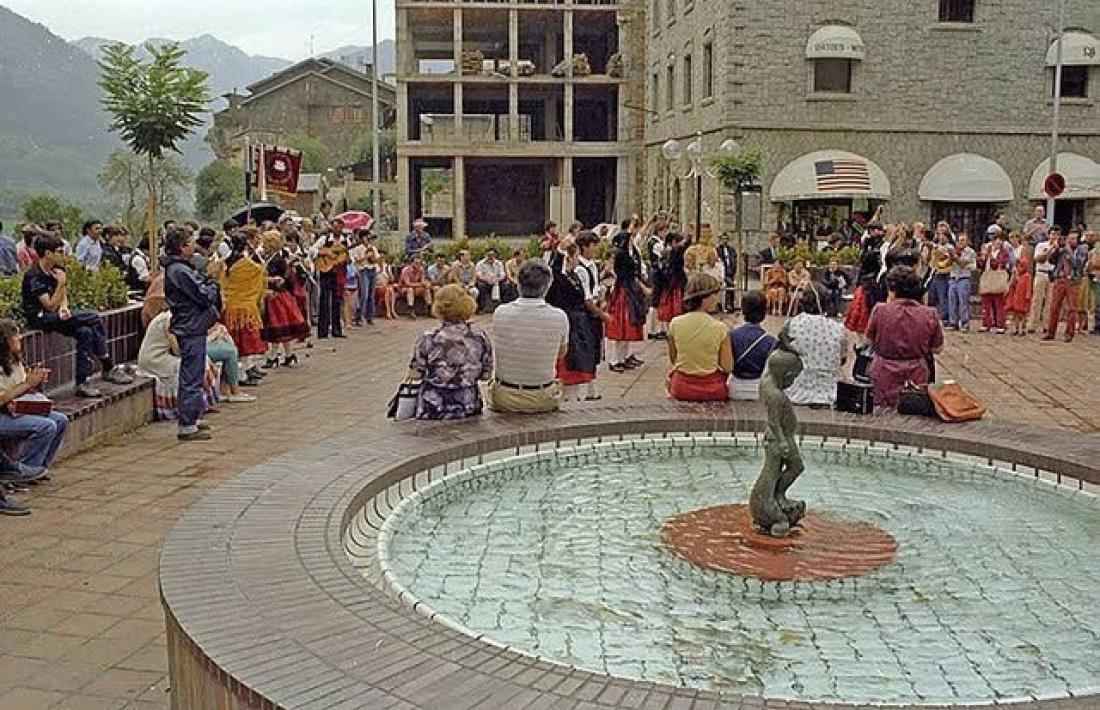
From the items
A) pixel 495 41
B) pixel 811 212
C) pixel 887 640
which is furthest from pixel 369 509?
pixel 495 41

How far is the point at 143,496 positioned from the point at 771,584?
4.35 meters

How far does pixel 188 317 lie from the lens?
28.6 ft

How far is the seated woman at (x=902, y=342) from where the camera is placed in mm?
7613

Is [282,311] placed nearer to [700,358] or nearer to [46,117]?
[700,358]

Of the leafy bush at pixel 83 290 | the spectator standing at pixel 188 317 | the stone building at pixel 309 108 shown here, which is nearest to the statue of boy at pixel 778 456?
the spectator standing at pixel 188 317

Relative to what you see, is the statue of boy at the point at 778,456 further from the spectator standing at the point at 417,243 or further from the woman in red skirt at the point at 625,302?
the spectator standing at the point at 417,243

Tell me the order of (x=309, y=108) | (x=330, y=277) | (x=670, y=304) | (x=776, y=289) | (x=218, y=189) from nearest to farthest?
(x=670, y=304) → (x=330, y=277) → (x=776, y=289) → (x=218, y=189) → (x=309, y=108)

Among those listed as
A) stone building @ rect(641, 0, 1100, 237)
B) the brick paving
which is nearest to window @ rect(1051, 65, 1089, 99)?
stone building @ rect(641, 0, 1100, 237)

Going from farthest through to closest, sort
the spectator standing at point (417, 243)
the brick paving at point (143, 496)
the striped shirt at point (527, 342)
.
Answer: the spectator standing at point (417, 243)
the striped shirt at point (527, 342)
the brick paving at point (143, 496)

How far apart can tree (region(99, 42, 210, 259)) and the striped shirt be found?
397 inches

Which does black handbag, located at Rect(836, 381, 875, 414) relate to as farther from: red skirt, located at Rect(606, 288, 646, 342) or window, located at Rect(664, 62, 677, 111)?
window, located at Rect(664, 62, 677, 111)

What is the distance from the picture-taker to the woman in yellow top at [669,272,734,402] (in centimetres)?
752

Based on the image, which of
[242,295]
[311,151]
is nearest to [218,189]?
[311,151]

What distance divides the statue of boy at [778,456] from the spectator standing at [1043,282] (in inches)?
479
